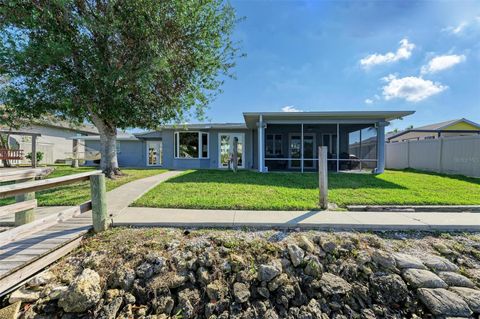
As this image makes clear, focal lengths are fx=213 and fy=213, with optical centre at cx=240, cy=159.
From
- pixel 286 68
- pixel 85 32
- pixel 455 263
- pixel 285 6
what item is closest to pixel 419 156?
pixel 286 68

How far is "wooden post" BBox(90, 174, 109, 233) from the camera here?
371 cm

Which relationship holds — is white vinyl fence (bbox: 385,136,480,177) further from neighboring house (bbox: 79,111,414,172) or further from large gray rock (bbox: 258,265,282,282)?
large gray rock (bbox: 258,265,282,282)

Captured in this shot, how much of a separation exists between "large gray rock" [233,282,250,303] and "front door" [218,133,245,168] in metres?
11.7

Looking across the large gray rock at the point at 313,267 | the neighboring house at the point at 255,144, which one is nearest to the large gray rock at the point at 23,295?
the large gray rock at the point at 313,267

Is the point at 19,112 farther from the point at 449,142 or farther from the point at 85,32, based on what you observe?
the point at 449,142

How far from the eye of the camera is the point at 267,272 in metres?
2.95

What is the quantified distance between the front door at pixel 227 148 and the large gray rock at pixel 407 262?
1156 cm

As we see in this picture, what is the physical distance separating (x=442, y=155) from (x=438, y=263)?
39.6 feet

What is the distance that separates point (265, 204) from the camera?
5.24 metres

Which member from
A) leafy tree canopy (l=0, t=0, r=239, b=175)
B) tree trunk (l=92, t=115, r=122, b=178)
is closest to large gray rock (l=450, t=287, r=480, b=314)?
leafy tree canopy (l=0, t=0, r=239, b=175)

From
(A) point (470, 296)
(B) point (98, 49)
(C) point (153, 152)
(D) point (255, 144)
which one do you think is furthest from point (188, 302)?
(C) point (153, 152)

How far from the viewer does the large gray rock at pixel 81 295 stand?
98.0 inches

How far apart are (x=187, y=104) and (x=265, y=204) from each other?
237 inches

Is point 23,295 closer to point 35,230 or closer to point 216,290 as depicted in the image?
point 35,230
